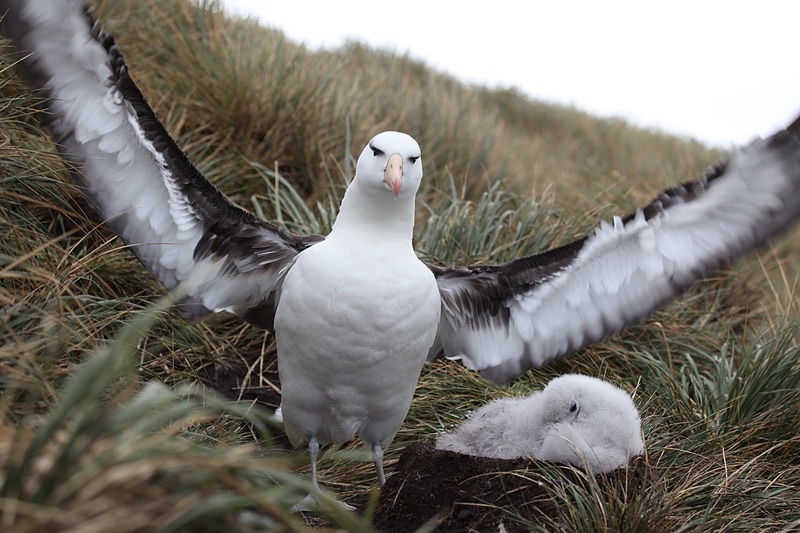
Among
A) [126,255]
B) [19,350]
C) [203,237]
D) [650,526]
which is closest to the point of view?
[19,350]

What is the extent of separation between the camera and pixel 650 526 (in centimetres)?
289

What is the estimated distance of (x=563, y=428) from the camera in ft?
11.7

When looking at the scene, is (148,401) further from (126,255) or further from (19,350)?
(126,255)

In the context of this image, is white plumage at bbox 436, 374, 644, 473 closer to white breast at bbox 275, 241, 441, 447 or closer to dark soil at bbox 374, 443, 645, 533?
dark soil at bbox 374, 443, 645, 533

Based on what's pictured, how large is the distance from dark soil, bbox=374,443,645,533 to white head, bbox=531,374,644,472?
83 mm

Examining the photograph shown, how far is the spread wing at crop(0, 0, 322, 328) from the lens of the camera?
3.61 meters

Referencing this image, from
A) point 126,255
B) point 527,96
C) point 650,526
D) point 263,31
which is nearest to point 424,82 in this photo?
point 263,31

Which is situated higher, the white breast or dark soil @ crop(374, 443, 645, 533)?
the white breast

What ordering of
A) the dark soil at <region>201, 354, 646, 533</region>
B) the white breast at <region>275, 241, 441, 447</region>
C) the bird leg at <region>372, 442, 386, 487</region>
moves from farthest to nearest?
the bird leg at <region>372, 442, 386, 487</region> → the white breast at <region>275, 241, 441, 447</region> → the dark soil at <region>201, 354, 646, 533</region>

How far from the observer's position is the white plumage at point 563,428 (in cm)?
345

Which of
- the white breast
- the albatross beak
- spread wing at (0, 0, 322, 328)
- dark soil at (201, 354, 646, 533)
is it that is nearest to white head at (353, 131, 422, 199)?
the albatross beak

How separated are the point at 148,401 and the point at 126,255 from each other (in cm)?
298

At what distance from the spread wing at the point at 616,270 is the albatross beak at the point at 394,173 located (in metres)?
0.74

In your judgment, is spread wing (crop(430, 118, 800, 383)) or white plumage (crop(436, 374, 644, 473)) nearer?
white plumage (crop(436, 374, 644, 473))
